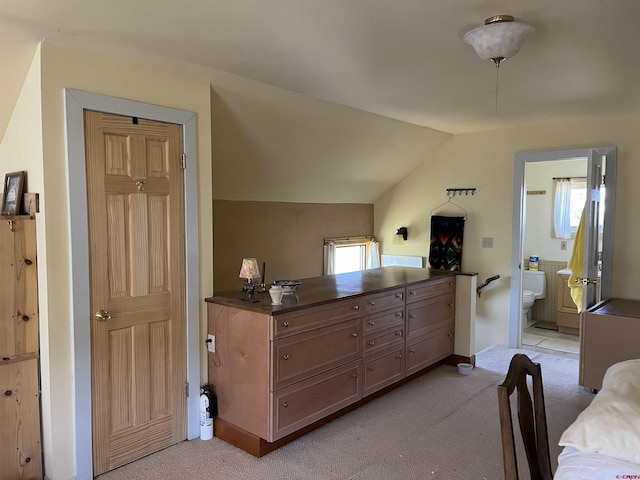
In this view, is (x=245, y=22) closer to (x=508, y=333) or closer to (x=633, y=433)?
(x=633, y=433)

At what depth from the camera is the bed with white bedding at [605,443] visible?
3.77 feet

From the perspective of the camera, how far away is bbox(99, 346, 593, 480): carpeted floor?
258cm

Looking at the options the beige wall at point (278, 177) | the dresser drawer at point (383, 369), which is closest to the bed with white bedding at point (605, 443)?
the dresser drawer at point (383, 369)

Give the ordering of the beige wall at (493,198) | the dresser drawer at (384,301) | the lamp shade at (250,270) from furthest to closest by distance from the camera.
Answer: the beige wall at (493,198)
the dresser drawer at (384,301)
the lamp shade at (250,270)

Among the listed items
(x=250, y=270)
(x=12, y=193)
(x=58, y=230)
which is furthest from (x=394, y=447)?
(x=12, y=193)

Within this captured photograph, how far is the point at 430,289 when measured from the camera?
393 cm

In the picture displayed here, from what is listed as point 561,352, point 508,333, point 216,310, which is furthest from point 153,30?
point 561,352

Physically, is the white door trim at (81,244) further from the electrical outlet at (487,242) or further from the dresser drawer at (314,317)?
the electrical outlet at (487,242)

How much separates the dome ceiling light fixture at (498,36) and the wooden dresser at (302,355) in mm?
1611

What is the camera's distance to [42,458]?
8.17 feet

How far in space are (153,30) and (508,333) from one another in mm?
4218

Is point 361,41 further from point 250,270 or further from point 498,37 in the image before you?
point 250,270

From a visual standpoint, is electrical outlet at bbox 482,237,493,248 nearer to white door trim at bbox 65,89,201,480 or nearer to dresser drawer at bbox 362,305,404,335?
dresser drawer at bbox 362,305,404,335

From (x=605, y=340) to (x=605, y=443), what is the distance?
2.67 meters
